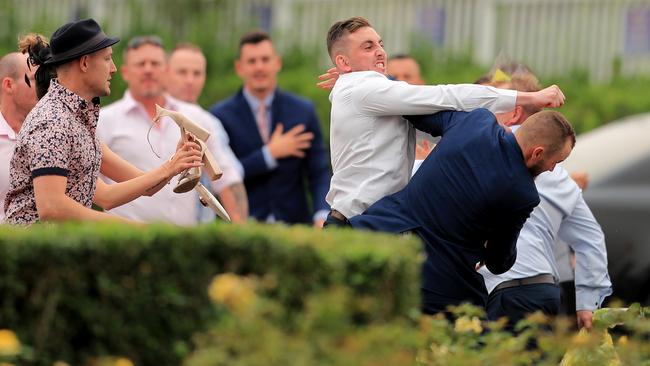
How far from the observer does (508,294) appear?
7.94 m

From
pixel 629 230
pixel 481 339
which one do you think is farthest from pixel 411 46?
pixel 481 339

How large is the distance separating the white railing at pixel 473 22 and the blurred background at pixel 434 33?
12mm

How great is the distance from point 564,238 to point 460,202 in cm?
163

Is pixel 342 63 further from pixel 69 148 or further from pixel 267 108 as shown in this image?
pixel 267 108

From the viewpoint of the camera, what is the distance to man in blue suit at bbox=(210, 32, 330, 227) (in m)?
10.9

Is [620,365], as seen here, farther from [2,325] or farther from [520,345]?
[2,325]

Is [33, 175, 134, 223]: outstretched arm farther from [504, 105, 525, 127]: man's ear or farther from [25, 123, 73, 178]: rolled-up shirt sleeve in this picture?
[504, 105, 525, 127]: man's ear

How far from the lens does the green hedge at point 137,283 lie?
5.10m

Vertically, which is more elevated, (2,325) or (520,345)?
(2,325)

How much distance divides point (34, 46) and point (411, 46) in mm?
9092

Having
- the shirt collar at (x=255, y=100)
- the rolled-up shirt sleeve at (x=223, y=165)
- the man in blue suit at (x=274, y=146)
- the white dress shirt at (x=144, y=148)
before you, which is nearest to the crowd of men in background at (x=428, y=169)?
the white dress shirt at (x=144, y=148)

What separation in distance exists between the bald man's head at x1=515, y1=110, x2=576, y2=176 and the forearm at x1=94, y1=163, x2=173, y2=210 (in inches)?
64.8

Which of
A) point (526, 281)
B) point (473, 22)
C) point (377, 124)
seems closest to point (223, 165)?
point (526, 281)

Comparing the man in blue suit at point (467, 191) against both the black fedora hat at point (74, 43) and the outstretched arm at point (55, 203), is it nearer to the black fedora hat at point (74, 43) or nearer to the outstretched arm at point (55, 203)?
the outstretched arm at point (55, 203)
